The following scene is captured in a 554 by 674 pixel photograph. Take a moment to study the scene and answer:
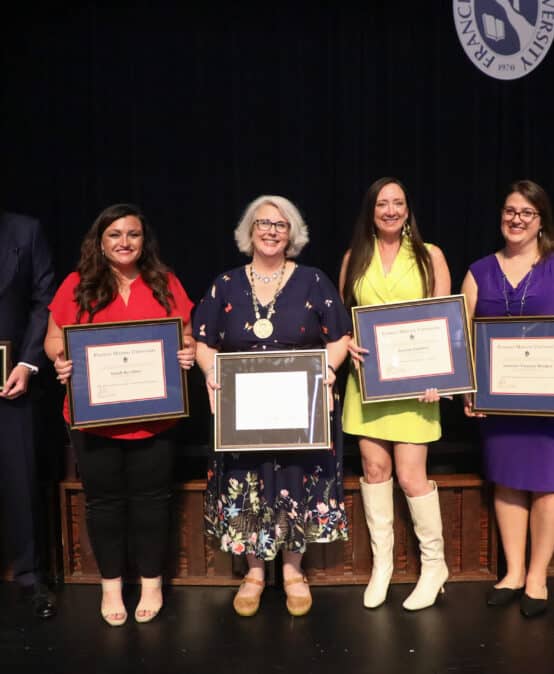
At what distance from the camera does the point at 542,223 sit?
2.30 m

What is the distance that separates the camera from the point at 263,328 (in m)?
2.21

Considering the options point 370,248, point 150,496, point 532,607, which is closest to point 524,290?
point 370,248

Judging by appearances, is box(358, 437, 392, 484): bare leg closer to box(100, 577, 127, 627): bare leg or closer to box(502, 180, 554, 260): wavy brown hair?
box(502, 180, 554, 260): wavy brown hair

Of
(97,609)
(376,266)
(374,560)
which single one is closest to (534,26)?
(376,266)

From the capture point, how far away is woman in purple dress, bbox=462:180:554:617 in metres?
2.29

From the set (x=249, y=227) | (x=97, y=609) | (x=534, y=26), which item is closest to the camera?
(x=249, y=227)

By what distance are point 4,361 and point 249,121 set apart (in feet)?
5.30

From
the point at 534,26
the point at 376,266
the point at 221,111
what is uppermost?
the point at 534,26

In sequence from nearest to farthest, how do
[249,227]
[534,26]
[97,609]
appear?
[249,227], [97,609], [534,26]

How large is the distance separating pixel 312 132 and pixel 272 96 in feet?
0.82

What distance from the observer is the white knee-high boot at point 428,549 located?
7.94 ft

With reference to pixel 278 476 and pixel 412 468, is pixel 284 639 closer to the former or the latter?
pixel 278 476

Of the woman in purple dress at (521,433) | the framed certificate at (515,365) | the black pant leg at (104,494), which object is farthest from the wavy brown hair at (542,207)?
the black pant leg at (104,494)

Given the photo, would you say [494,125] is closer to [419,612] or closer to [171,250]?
[171,250]
